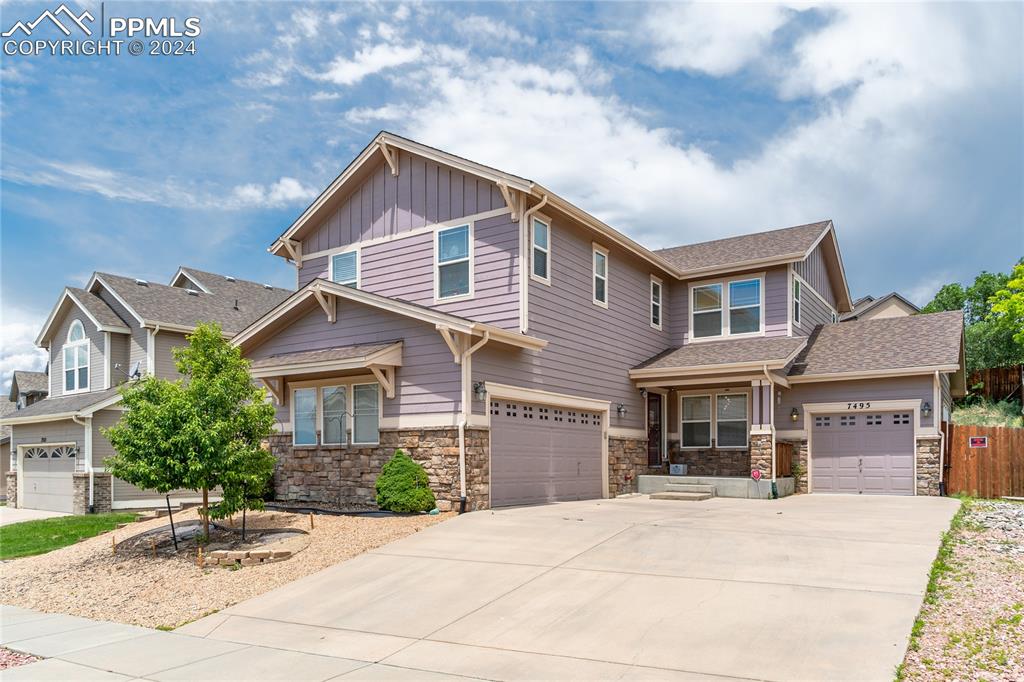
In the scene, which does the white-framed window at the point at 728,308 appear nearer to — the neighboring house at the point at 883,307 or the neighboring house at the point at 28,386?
the neighboring house at the point at 883,307

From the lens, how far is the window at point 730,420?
2058cm

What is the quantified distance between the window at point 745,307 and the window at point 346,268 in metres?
9.93

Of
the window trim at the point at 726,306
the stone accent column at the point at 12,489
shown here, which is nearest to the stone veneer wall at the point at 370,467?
the window trim at the point at 726,306

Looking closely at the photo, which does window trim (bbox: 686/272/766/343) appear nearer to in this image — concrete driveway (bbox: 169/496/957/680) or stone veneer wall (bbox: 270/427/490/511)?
concrete driveway (bbox: 169/496/957/680)

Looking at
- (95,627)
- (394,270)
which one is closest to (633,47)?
(394,270)

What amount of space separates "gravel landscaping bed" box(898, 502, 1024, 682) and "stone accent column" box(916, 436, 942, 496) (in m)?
7.10

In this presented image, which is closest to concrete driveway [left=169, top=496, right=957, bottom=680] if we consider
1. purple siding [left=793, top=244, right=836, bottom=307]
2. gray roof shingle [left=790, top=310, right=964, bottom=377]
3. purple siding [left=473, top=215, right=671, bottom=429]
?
purple siding [left=473, top=215, right=671, bottom=429]

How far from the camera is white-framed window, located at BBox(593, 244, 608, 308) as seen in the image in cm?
1828

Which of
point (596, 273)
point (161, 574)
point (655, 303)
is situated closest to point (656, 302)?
point (655, 303)

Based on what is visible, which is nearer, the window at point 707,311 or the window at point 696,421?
the window at point 696,421

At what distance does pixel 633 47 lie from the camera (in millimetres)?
15758

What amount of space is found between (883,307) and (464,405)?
100 feet

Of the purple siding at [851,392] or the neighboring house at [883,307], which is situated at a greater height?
the neighboring house at [883,307]

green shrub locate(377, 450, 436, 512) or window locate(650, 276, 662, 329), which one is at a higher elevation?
window locate(650, 276, 662, 329)
